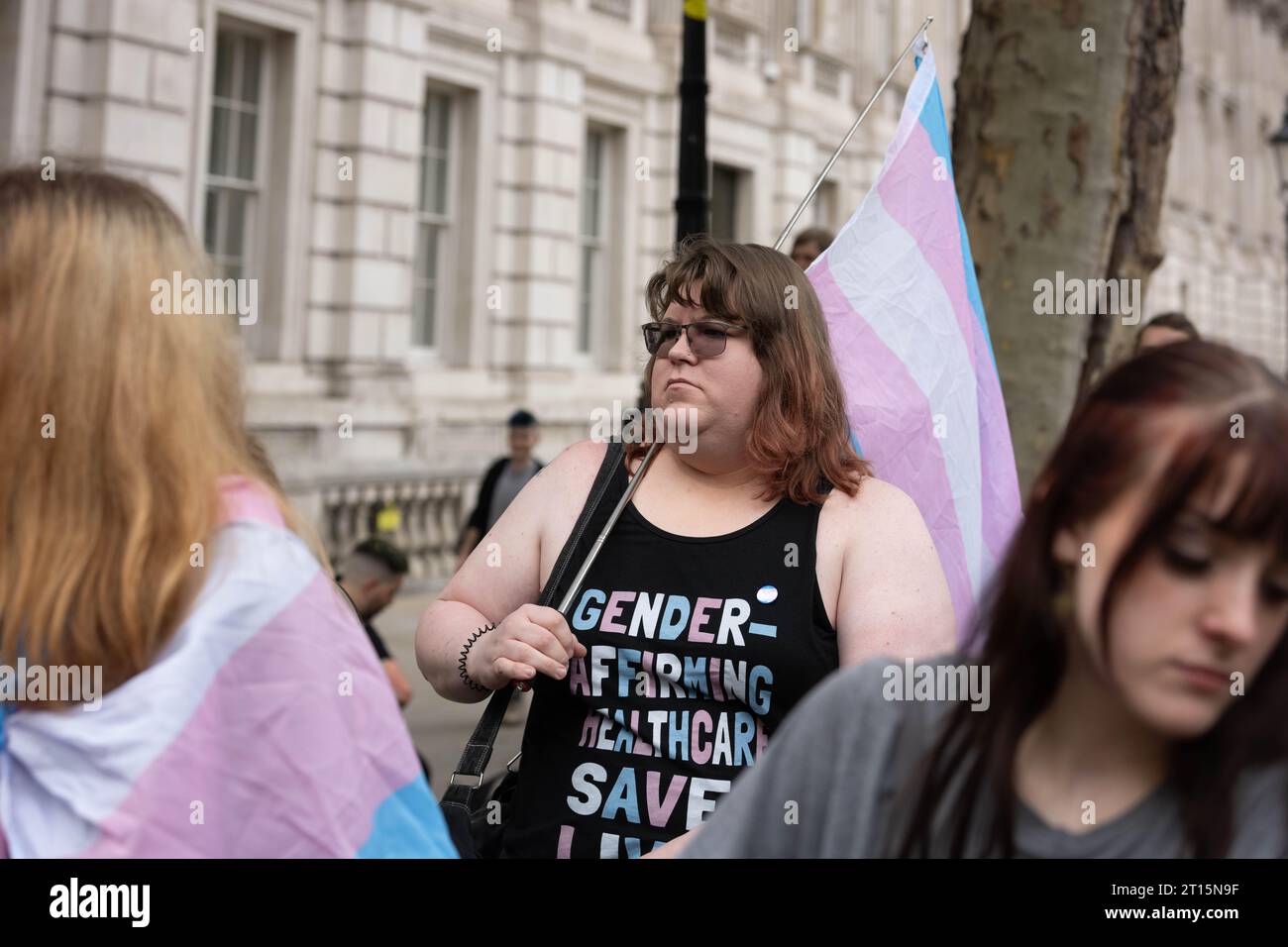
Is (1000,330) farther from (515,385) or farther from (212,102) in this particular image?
(515,385)

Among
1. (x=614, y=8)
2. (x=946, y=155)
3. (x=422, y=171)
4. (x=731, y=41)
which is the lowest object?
(x=946, y=155)

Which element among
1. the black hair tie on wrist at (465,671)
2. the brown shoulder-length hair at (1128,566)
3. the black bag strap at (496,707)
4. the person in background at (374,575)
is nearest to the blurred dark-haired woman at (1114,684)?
the brown shoulder-length hair at (1128,566)

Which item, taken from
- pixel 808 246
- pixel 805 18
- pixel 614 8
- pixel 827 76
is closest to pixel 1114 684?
pixel 808 246

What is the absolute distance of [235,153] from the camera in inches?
556

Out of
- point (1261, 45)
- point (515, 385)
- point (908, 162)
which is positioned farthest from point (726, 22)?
point (1261, 45)

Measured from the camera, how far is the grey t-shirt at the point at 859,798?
4.82 feet

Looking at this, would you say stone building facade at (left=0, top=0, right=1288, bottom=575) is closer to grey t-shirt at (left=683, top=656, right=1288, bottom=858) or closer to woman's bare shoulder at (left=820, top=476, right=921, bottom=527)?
woman's bare shoulder at (left=820, top=476, right=921, bottom=527)

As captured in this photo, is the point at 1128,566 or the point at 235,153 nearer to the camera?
the point at 1128,566

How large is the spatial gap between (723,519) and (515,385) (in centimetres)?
1439

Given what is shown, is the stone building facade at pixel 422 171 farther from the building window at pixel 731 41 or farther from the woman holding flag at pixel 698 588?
the woman holding flag at pixel 698 588

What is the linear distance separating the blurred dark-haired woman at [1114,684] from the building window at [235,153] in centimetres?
1303

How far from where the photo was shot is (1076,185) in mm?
5219

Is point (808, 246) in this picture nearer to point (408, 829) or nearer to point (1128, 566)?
point (408, 829)

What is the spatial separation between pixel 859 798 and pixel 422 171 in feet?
50.7
